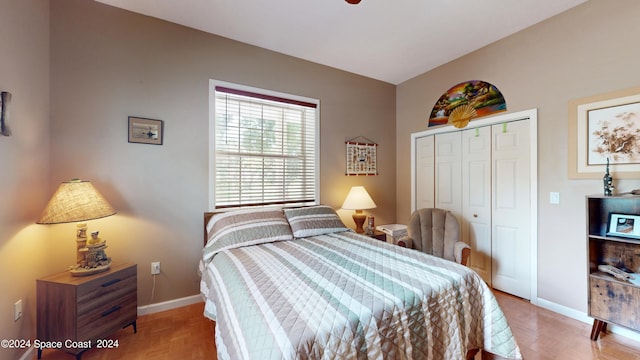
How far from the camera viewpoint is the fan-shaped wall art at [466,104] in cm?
280

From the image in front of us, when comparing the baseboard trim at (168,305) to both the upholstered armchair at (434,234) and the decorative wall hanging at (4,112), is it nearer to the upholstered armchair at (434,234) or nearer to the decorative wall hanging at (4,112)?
the decorative wall hanging at (4,112)

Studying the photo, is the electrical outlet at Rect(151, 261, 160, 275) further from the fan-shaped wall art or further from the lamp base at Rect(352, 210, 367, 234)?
the fan-shaped wall art

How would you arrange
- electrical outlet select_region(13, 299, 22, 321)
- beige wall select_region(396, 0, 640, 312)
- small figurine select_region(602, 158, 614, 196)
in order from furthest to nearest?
beige wall select_region(396, 0, 640, 312) < small figurine select_region(602, 158, 614, 196) < electrical outlet select_region(13, 299, 22, 321)

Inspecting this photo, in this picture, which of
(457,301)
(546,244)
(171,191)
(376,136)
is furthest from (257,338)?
(376,136)

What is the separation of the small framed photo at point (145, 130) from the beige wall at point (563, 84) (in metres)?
3.62

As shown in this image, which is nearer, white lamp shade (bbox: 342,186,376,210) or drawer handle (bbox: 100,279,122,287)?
drawer handle (bbox: 100,279,122,287)

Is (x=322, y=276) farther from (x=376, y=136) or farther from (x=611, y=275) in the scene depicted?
(x=376, y=136)

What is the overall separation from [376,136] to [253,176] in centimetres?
200

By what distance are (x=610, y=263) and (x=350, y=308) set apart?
2448mm

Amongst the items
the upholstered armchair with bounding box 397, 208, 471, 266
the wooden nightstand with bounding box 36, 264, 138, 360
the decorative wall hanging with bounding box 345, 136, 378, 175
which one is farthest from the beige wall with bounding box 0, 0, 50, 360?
the upholstered armchair with bounding box 397, 208, 471, 266

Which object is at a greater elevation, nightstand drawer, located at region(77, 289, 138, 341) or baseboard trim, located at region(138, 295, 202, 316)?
nightstand drawer, located at region(77, 289, 138, 341)

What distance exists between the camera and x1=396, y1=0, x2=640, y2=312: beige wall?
6.60 feet

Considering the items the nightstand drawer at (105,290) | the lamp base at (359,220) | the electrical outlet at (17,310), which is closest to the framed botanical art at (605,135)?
the lamp base at (359,220)

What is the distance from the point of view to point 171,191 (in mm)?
2396
